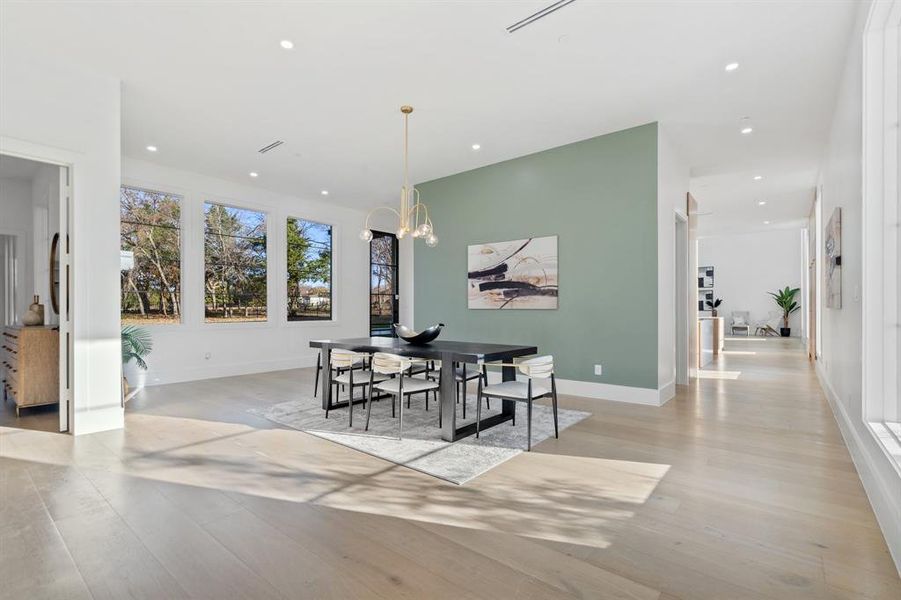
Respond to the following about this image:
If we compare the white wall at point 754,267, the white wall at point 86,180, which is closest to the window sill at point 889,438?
the white wall at point 86,180

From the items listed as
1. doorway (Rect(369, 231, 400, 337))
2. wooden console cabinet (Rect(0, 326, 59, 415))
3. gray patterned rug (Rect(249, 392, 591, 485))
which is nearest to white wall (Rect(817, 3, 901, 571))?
gray patterned rug (Rect(249, 392, 591, 485))

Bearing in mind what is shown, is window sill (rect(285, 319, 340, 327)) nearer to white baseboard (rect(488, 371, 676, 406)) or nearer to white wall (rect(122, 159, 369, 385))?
white wall (rect(122, 159, 369, 385))

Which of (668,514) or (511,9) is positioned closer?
(668,514)

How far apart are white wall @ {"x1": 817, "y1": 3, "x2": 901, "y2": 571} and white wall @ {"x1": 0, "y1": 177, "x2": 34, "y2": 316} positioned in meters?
9.08

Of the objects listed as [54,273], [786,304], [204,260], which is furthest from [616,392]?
[786,304]

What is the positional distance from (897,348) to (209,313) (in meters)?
7.57

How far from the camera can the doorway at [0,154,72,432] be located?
→ 150 inches

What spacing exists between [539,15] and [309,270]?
20.4 feet

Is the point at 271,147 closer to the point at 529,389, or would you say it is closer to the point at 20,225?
the point at 20,225

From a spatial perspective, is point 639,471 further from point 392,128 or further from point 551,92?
point 392,128

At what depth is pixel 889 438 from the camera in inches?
91.7

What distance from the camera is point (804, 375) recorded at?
6.78m

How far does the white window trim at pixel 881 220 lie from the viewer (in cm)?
249

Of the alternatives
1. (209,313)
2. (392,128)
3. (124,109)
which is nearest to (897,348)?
(392,128)
